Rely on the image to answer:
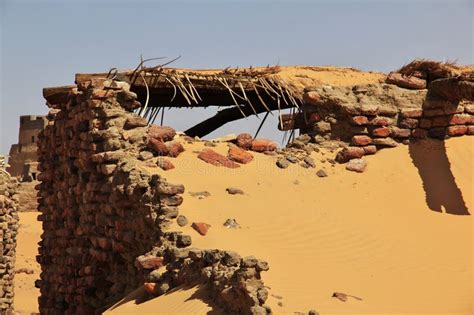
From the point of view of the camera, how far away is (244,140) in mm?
11609

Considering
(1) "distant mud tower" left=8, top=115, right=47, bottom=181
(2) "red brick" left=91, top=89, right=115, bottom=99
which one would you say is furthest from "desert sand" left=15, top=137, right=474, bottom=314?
(1) "distant mud tower" left=8, top=115, right=47, bottom=181

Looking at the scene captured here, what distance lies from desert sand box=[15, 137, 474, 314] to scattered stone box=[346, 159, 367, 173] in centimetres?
8

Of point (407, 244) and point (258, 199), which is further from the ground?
point (258, 199)

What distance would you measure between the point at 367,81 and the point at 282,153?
1.94m

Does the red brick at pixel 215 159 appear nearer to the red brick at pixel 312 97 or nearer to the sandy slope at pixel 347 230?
the sandy slope at pixel 347 230

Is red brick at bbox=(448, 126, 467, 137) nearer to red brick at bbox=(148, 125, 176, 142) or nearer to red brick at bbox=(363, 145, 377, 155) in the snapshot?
red brick at bbox=(363, 145, 377, 155)

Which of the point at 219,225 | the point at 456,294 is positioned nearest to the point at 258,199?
the point at 219,225

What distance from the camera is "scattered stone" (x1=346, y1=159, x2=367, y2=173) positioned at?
11.6 metres

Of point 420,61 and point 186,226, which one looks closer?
point 186,226

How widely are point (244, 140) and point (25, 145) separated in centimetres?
2727

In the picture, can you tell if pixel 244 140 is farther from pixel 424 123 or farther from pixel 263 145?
pixel 424 123

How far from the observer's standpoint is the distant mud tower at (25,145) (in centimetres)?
3734

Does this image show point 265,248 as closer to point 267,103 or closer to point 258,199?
point 258,199

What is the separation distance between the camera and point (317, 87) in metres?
12.1
